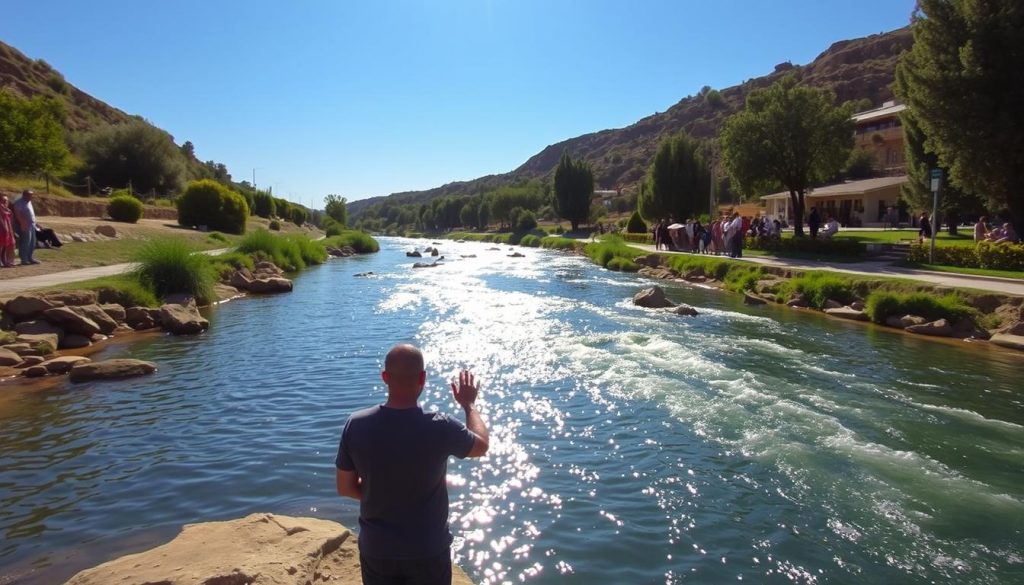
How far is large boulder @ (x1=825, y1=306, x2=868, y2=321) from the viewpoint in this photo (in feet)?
64.0

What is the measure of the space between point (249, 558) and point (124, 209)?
3703 centimetres

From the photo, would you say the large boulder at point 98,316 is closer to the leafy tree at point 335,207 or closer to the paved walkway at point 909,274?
the paved walkway at point 909,274

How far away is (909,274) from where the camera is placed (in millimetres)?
22156

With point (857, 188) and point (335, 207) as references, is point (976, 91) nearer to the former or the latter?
point (857, 188)

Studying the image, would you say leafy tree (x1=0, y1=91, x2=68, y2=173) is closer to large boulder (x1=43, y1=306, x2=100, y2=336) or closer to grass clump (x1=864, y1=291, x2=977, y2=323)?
large boulder (x1=43, y1=306, x2=100, y2=336)

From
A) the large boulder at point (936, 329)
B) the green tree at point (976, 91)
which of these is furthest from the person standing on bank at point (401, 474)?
the green tree at point (976, 91)

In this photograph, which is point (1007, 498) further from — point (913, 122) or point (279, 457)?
point (913, 122)

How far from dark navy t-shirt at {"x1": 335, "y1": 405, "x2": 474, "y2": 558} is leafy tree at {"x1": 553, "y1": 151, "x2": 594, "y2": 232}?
3061 inches

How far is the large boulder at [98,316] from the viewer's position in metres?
15.9

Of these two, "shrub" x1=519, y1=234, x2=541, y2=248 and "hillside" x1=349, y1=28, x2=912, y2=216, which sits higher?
"hillside" x1=349, y1=28, x2=912, y2=216

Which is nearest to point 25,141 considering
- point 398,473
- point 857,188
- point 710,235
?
point 710,235

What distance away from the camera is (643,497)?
23.8 ft

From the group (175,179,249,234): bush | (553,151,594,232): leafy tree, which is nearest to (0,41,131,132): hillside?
(175,179,249,234): bush

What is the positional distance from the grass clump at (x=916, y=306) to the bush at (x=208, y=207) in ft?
133
